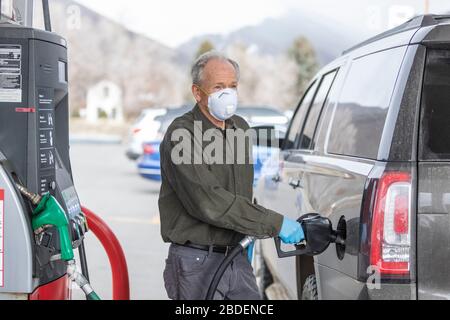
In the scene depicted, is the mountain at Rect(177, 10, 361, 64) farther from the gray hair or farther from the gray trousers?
the gray trousers

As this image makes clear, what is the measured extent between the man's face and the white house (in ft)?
122

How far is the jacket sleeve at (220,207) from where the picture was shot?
123 inches

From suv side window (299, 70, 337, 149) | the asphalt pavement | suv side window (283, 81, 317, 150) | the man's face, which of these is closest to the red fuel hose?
the asphalt pavement

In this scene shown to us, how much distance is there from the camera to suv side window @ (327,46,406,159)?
131 inches

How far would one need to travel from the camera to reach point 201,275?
10.9ft

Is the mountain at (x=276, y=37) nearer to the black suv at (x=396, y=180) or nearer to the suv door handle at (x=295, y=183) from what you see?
the suv door handle at (x=295, y=183)

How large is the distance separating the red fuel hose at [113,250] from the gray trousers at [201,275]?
2.68 ft

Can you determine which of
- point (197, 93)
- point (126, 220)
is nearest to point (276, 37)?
point (126, 220)

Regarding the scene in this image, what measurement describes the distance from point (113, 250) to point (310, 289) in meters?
1.09

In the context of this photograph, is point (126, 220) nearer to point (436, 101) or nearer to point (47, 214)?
point (47, 214)

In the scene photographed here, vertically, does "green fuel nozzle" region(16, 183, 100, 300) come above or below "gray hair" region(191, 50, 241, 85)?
below

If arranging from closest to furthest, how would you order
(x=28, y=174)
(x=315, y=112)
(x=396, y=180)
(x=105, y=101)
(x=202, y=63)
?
(x=396, y=180), (x=28, y=174), (x=202, y=63), (x=315, y=112), (x=105, y=101)

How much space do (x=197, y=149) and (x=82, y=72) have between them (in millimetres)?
43051
